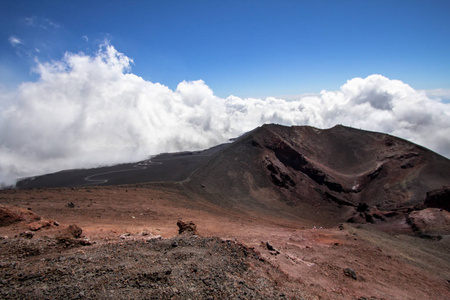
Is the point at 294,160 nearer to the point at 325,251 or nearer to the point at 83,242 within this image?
the point at 325,251

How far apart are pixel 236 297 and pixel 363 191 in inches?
1823

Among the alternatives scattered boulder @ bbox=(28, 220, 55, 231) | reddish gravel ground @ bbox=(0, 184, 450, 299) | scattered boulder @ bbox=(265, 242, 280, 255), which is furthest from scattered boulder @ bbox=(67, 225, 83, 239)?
scattered boulder @ bbox=(265, 242, 280, 255)

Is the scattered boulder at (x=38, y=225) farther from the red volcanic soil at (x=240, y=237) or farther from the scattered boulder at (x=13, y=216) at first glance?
the scattered boulder at (x=13, y=216)

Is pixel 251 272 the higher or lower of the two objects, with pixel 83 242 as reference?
lower

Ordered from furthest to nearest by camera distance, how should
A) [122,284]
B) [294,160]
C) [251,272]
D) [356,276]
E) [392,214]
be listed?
[294,160] → [392,214] → [356,276] → [251,272] → [122,284]

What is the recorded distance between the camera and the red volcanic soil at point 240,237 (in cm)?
646

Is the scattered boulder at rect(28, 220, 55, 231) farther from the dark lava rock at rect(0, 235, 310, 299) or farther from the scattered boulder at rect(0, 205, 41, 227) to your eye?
the dark lava rock at rect(0, 235, 310, 299)

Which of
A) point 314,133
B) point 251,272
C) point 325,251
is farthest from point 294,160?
point 251,272

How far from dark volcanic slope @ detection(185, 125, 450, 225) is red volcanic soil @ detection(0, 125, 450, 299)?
265 mm

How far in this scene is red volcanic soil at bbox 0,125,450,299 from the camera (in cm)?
646

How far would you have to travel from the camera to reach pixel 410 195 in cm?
3703

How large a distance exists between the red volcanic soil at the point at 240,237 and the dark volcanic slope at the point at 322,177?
265 millimetres

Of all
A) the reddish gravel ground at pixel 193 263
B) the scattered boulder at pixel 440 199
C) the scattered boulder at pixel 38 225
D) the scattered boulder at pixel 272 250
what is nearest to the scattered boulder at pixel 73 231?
the reddish gravel ground at pixel 193 263

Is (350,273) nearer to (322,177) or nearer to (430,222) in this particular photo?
(430,222)
